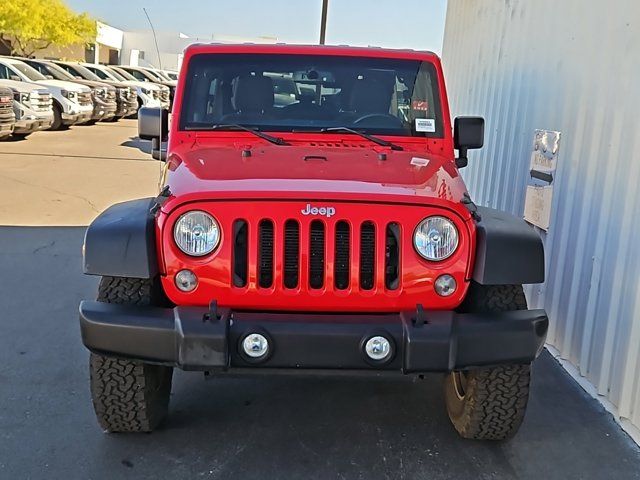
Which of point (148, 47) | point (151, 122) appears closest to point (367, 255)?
point (151, 122)

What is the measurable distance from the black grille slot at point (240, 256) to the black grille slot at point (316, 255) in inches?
10.8

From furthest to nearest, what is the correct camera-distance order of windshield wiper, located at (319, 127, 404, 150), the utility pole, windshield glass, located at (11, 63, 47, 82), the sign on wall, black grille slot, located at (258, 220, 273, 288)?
the utility pole → windshield glass, located at (11, 63, 47, 82) → the sign on wall → windshield wiper, located at (319, 127, 404, 150) → black grille slot, located at (258, 220, 273, 288)

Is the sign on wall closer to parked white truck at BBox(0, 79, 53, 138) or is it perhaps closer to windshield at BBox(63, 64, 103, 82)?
parked white truck at BBox(0, 79, 53, 138)

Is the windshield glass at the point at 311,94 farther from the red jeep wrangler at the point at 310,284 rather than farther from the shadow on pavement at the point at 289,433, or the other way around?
the shadow on pavement at the point at 289,433

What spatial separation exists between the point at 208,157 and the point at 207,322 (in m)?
1.09

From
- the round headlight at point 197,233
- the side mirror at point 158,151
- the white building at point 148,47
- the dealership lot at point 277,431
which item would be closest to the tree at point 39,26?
the white building at point 148,47

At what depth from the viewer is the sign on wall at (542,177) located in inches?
193

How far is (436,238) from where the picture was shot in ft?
9.70

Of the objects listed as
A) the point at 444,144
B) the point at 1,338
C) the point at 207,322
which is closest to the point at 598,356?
the point at 444,144

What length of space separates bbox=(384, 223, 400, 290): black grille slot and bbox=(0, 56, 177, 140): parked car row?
7658mm

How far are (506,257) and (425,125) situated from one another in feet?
4.63

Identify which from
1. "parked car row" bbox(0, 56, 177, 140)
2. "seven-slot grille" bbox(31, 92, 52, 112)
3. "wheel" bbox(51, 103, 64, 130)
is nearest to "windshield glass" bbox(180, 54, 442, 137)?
"parked car row" bbox(0, 56, 177, 140)

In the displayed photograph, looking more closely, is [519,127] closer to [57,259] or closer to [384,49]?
[384,49]

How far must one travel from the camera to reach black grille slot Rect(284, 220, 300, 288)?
9.57ft
